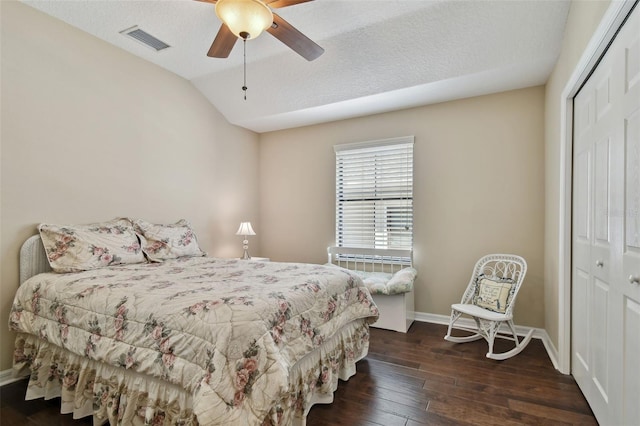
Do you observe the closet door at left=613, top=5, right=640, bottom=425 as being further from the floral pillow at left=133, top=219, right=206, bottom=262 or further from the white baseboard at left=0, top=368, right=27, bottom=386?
the white baseboard at left=0, top=368, right=27, bottom=386

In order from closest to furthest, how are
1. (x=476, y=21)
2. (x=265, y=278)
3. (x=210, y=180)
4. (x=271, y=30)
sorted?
(x=271, y=30) → (x=265, y=278) → (x=476, y=21) → (x=210, y=180)

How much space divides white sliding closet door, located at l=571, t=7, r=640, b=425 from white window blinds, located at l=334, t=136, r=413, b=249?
1800 millimetres

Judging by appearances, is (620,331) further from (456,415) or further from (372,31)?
(372,31)

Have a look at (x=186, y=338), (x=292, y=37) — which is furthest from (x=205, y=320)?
(x=292, y=37)

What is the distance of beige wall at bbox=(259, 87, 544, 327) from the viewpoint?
10.7 ft

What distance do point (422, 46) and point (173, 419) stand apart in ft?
10.7

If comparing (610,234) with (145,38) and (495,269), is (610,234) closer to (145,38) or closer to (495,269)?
(495,269)

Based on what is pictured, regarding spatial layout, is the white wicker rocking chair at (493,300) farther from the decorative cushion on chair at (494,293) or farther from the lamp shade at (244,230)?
the lamp shade at (244,230)

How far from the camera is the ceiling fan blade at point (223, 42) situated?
6.98ft

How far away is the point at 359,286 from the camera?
103 inches

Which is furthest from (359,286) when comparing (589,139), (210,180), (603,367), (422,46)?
(210,180)

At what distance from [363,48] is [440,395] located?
2.94m

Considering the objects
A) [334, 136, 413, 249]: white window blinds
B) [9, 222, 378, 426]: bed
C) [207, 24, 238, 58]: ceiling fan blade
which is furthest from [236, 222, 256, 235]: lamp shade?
[207, 24, 238, 58]: ceiling fan blade

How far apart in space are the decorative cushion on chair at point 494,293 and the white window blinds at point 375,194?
0.98 meters
